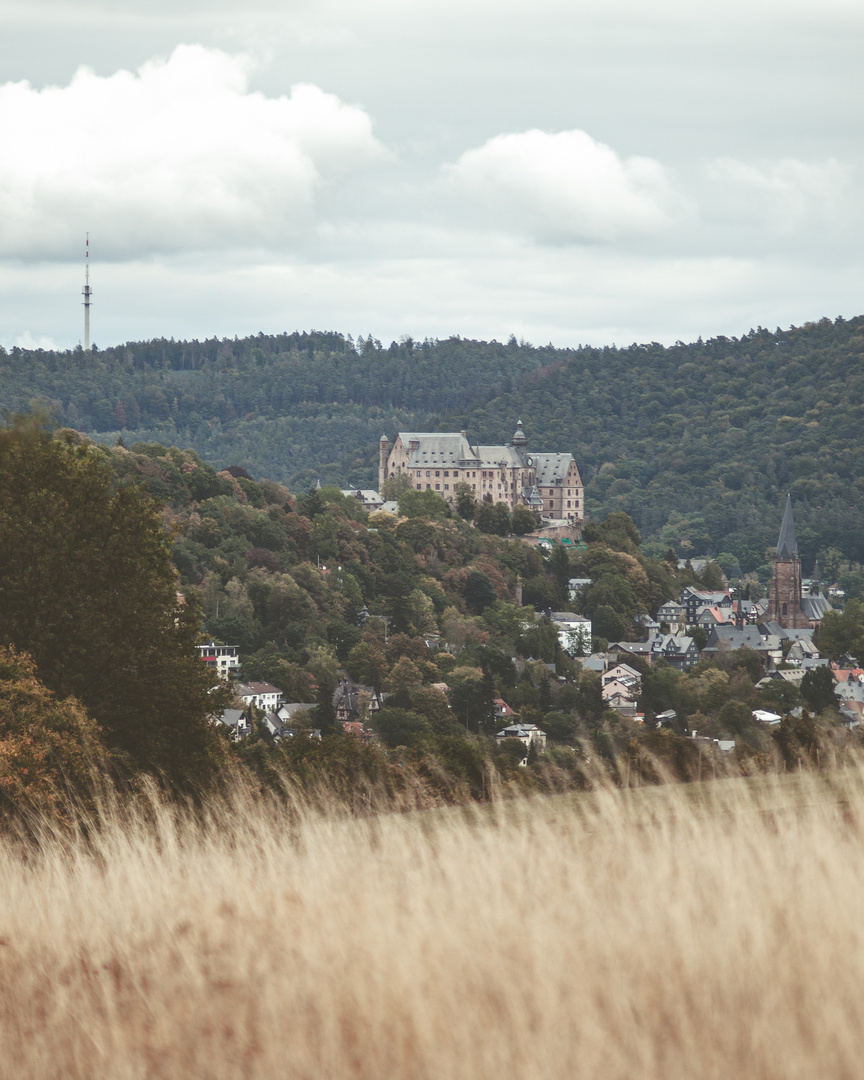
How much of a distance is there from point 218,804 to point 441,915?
327cm

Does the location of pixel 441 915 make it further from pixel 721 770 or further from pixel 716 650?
pixel 716 650

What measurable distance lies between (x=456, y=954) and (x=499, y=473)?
14513cm

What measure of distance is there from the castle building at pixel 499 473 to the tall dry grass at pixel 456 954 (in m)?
141

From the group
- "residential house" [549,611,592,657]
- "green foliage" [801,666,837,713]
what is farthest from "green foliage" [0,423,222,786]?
"residential house" [549,611,592,657]

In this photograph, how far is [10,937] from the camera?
20.4 ft

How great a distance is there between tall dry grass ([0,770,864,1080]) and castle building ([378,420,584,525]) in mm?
140898

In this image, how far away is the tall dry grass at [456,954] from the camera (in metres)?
4.68

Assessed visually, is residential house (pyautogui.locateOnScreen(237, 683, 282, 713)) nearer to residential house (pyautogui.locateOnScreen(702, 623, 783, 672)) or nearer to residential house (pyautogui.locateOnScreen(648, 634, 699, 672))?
residential house (pyautogui.locateOnScreen(648, 634, 699, 672))

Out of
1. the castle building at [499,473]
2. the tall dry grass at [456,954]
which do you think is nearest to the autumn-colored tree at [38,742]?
the tall dry grass at [456,954]

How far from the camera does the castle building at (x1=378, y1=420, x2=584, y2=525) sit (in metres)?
149

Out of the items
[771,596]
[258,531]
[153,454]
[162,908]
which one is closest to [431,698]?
[258,531]

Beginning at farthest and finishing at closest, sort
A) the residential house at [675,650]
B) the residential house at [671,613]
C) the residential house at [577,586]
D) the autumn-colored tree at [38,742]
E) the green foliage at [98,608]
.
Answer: the residential house at [671,613], the residential house at [577,586], the residential house at [675,650], the green foliage at [98,608], the autumn-colored tree at [38,742]

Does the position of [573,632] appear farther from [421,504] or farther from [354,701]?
[354,701]

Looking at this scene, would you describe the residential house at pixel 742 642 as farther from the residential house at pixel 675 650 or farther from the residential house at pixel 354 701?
the residential house at pixel 354 701
